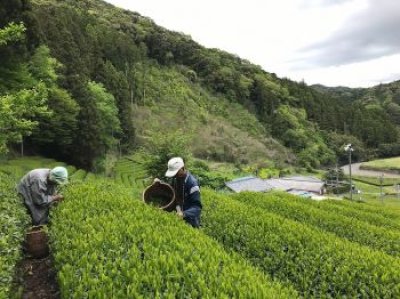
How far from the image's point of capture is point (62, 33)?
145ft

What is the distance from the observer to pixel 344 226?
10.0m

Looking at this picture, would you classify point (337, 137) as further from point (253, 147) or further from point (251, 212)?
point (251, 212)

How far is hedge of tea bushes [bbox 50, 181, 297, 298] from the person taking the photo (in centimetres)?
407

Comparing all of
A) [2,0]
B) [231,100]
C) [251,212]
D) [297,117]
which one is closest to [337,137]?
[297,117]

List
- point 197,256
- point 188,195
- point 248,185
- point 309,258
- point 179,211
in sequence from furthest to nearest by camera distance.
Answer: point 248,185, point 179,211, point 188,195, point 309,258, point 197,256

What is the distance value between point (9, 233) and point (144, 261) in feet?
7.88

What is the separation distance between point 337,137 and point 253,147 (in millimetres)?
32525

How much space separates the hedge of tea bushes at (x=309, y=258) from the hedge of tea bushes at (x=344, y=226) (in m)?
2.30

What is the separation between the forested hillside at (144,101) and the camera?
91.1 feet

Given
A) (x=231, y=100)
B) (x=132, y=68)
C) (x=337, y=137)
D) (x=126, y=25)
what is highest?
(x=126, y=25)

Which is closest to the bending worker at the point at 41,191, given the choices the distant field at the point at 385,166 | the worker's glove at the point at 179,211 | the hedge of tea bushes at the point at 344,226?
the worker's glove at the point at 179,211

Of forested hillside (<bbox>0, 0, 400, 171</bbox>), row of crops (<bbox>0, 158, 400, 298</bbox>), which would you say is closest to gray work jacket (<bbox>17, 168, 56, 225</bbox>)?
row of crops (<bbox>0, 158, 400, 298</bbox>)

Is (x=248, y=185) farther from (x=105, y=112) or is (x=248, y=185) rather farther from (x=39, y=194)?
(x=39, y=194)

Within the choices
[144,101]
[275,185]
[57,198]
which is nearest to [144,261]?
[57,198]
